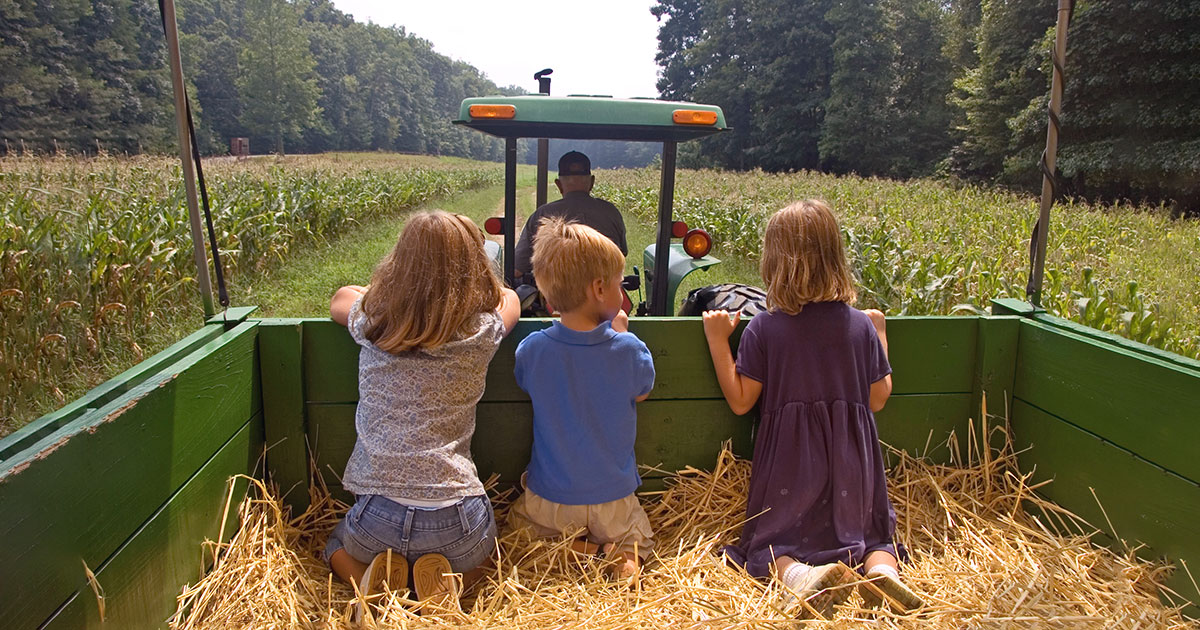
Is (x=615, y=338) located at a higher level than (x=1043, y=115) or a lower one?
lower

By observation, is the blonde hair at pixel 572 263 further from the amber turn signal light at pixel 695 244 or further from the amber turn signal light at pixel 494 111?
the amber turn signal light at pixel 695 244

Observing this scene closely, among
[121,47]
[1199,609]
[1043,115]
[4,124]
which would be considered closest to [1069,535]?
[1199,609]

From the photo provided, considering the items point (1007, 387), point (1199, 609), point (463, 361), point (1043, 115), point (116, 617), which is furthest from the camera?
point (1043, 115)

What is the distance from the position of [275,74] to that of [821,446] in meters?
81.3

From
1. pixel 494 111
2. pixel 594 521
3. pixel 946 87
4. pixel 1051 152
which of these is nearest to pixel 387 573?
pixel 594 521

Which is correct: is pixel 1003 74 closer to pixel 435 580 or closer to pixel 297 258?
pixel 297 258

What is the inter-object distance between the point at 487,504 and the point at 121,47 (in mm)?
Answer: 53430

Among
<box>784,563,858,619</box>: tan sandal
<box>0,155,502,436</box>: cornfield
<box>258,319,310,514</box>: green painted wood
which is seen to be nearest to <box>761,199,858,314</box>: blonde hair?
<box>784,563,858,619</box>: tan sandal

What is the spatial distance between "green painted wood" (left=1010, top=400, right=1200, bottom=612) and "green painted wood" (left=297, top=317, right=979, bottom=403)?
305 mm

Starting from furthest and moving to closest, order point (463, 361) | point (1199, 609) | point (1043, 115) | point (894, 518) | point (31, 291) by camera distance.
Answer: point (1043, 115) < point (31, 291) < point (894, 518) < point (463, 361) < point (1199, 609)

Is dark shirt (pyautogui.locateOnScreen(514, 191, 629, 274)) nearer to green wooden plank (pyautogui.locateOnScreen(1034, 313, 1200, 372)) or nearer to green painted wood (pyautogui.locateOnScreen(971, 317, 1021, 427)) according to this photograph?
green painted wood (pyautogui.locateOnScreen(971, 317, 1021, 427))

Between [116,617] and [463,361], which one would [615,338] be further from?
[116,617]

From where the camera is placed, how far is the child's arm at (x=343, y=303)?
2.31 m

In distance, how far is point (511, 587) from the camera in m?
2.13
